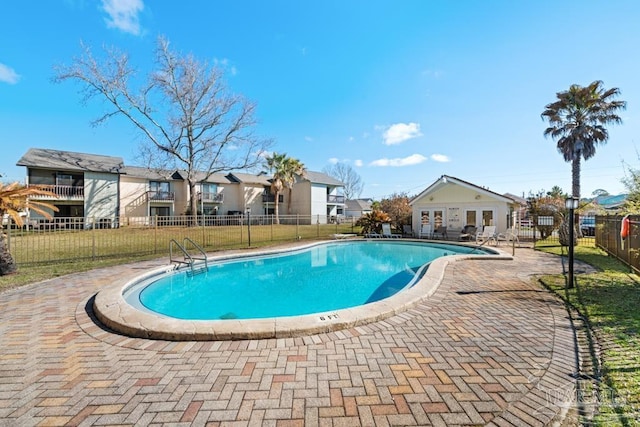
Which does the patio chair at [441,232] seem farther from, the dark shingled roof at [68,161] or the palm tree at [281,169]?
the dark shingled roof at [68,161]

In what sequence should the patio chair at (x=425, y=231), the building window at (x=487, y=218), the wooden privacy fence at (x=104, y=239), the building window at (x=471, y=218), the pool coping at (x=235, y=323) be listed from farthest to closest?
the patio chair at (x=425, y=231) → the building window at (x=471, y=218) → the building window at (x=487, y=218) → the wooden privacy fence at (x=104, y=239) → the pool coping at (x=235, y=323)

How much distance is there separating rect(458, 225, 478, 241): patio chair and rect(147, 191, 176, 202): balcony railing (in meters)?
28.4

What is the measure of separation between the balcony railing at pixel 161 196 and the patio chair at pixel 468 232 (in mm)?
28447

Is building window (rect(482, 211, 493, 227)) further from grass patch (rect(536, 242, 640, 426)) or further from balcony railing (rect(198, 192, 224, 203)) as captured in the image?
balcony railing (rect(198, 192, 224, 203))

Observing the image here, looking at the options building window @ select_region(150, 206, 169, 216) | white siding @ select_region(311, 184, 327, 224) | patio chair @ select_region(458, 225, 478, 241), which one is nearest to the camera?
patio chair @ select_region(458, 225, 478, 241)

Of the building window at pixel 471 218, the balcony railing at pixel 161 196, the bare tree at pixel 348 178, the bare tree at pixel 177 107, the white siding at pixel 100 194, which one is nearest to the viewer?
the building window at pixel 471 218

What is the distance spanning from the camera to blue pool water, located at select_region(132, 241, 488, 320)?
6262mm

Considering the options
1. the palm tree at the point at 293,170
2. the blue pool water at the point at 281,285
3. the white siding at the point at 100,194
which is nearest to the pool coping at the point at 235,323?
the blue pool water at the point at 281,285

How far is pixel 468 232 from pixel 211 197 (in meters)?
27.1

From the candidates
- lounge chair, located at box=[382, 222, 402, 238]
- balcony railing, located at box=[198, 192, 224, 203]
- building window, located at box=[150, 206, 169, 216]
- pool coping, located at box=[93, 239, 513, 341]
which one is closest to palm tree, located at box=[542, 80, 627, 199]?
lounge chair, located at box=[382, 222, 402, 238]

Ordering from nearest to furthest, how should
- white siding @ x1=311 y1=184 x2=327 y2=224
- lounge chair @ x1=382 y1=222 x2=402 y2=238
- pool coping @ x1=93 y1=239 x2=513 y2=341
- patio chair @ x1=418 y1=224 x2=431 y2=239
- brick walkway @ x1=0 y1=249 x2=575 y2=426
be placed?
brick walkway @ x1=0 y1=249 x2=575 y2=426
pool coping @ x1=93 y1=239 x2=513 y2=341
lounge chair @ x1=382 y1=222 x2=402 y2=238
patio chair @ x1=418 y1=224 x2=431 y2=239
white siding @ x1=311 y1=184 x2=327 y2=224

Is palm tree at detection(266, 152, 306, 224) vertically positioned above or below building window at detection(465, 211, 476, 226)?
above

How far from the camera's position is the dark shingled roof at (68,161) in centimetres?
2242

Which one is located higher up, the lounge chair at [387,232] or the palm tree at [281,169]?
the palm tree at [281,169]
